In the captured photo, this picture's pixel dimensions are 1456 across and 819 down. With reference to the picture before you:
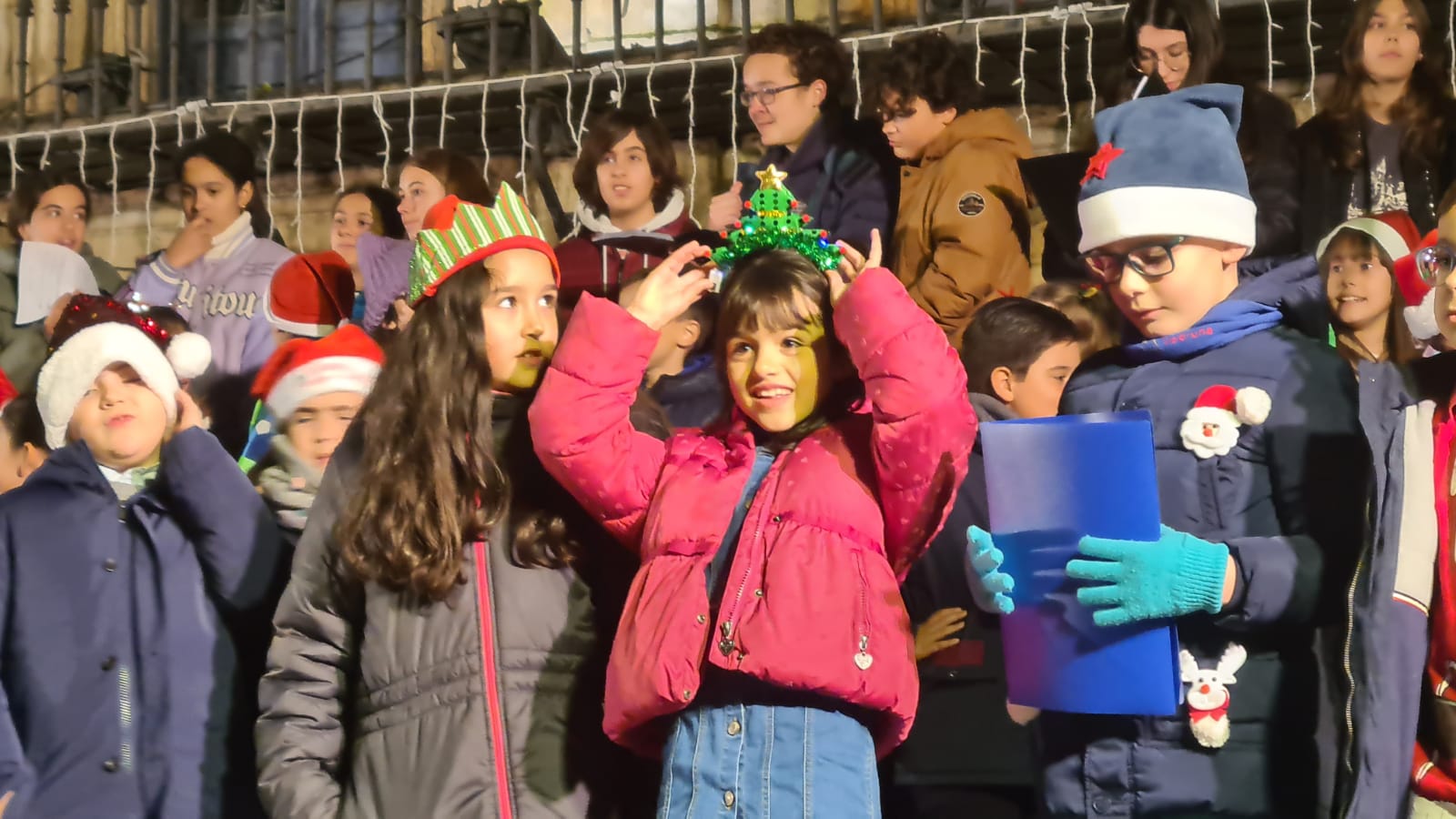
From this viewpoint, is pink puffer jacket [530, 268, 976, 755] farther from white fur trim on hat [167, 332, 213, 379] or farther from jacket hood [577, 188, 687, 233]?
jacket hood [577, 188, 687, 233]

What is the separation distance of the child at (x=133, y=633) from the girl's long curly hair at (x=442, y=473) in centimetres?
51

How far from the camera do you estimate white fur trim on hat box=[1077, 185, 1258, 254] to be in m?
2.49

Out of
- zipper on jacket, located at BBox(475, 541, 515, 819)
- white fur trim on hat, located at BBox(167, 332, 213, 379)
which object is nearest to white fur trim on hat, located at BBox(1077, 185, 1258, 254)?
zipper on jacket, located at BBox(475, 541, 515, 819)

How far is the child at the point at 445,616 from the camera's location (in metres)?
2.52

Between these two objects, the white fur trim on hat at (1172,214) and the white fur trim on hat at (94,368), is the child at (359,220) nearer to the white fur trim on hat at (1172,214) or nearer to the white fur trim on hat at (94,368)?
the white fur trim on hat at (94,368)

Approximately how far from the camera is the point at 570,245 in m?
4.27

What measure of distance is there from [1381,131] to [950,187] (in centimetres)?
106

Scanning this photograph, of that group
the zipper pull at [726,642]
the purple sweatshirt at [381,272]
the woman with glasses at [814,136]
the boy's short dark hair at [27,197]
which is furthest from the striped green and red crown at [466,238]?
the boy's short dark hair at [27,197]

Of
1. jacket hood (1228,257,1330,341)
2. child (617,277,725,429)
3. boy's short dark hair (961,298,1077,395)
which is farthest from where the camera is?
child (617,277,725,429)

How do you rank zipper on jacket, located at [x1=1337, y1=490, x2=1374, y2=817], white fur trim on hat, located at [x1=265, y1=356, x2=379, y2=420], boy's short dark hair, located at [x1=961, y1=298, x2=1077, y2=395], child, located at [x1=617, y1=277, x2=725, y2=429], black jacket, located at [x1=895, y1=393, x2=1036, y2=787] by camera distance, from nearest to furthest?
zipper on jacket, located at [x1=1337, y1=490, x2=1374, y2=817]
black jacket, located at [x1=895, y1=393, x2=1036, y2=787]
boy's short dark hair, located at [x1=961, y1=298, x2=1077, y2=395]
child, located at [x1=617, y1=277, x2=725, y2=429]
white fur trim on hat, located at [x1=265, y1=356, x2=379, y2=420]

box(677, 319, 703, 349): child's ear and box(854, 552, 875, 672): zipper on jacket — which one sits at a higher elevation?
box(677, 319, 703, 349): child's ear

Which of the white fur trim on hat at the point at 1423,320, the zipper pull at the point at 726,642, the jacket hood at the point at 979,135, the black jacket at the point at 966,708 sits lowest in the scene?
the black jacket at the point at 966,708

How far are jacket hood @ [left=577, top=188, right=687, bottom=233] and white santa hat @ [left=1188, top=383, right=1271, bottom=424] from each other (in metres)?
2.16

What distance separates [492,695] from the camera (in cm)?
253
